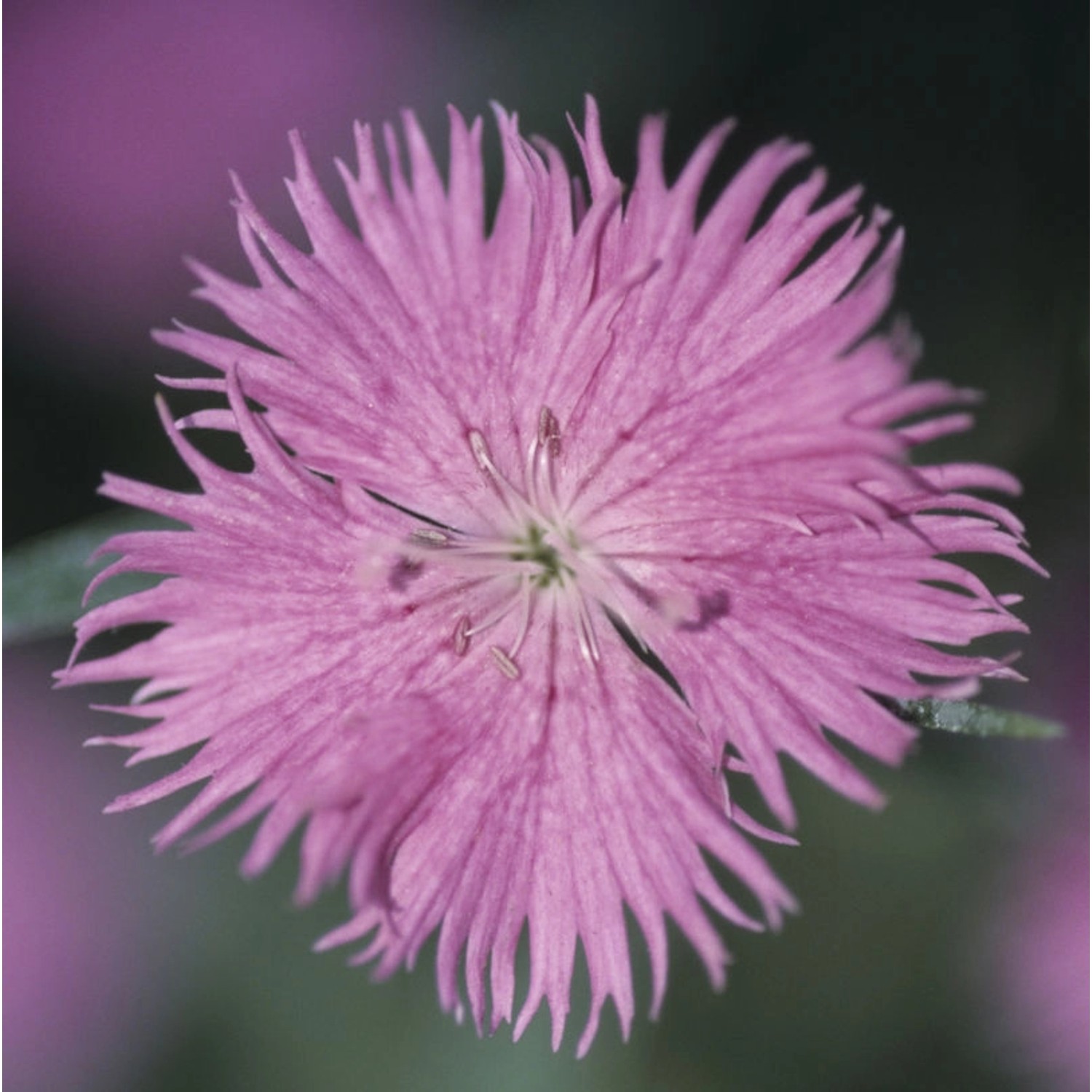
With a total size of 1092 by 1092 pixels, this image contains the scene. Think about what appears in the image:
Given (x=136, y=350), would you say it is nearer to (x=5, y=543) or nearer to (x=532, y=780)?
(x=5, y=543)

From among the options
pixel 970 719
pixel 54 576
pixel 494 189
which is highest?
pixel 494 189

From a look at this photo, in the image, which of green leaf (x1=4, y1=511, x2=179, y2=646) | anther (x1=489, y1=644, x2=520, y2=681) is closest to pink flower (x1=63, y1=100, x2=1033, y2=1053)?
anther (x1=489, y1=644, x2=520, y2=681)

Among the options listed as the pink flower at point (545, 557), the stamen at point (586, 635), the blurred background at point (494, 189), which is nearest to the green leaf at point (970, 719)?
the pink flower at point (545, 557)

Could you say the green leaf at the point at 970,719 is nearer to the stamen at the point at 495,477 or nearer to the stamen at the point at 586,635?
the stamen at the point at 586,635

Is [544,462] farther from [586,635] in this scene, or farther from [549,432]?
[586,635]

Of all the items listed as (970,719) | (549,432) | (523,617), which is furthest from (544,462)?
(970,719)

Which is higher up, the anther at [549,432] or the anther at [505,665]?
the anther at [549,432]
